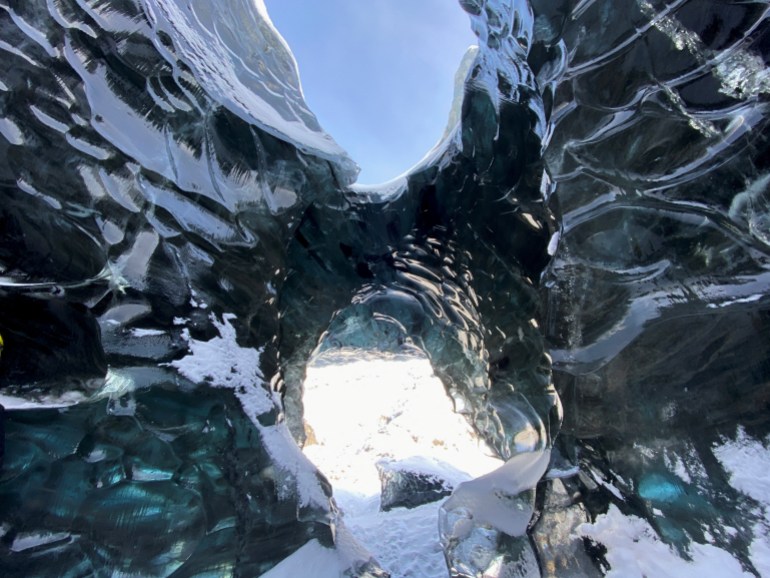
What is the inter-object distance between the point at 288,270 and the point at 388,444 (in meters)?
3.12

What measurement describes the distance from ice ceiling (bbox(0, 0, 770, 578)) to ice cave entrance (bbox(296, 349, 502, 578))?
2.60ft

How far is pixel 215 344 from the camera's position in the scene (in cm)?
160

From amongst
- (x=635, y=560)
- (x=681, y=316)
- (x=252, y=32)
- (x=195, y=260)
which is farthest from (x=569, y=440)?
(x=252, y=32)

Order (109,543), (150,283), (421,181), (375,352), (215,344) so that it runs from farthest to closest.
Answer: (375,352) < (421,181) < (215,344) < (150,283) < (109,543)

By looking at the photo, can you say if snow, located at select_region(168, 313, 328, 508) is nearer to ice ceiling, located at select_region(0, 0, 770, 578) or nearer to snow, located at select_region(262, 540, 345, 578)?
ice ceiling, located at select_region(0, 0, 770, 578)

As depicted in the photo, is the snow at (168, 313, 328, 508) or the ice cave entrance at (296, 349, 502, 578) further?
the ice cave entrance at (296, 349, 502, 578)

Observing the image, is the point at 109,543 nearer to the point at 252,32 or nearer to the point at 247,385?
the point at 247,385

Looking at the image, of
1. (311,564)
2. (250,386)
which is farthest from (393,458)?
(250,386)

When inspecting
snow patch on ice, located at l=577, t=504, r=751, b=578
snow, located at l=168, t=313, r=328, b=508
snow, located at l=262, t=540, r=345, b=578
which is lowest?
snow patch on ice, located at l=577, t=504, r=751, b=578

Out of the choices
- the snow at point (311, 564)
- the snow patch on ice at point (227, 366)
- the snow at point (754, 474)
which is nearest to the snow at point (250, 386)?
the snow patch on ice at point (227, 366)

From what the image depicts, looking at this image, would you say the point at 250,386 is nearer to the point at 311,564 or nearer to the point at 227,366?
the point at 227,366

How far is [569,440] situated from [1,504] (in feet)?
6.26

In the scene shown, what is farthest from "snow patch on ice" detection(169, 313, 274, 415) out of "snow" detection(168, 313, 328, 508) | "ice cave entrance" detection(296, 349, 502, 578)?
"ice cave entrance" detection(296, 349, 502, 578)

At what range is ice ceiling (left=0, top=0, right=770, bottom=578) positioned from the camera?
1.32m
